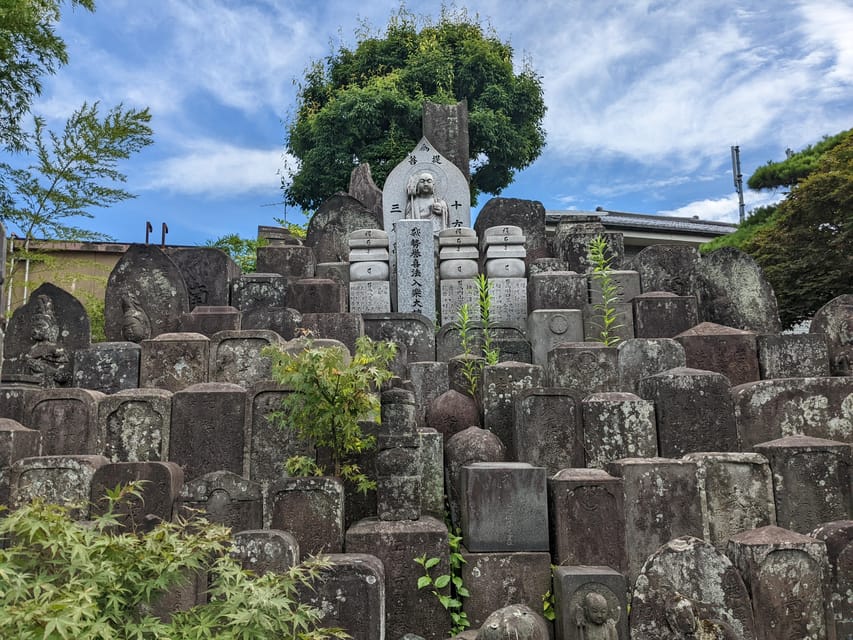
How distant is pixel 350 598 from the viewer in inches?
153

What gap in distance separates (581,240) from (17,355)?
698cm

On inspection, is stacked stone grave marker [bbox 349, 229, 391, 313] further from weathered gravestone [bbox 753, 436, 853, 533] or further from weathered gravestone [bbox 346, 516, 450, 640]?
weathered gravestone [bbox 753, 436, 853, 533]

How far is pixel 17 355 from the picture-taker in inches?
283

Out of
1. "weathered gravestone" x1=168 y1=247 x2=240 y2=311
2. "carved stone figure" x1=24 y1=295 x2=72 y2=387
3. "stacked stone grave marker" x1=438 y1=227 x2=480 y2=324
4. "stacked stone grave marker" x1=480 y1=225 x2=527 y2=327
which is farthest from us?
"stacked stone grave marker" x1=438 y1=227 x2=480 y2=324

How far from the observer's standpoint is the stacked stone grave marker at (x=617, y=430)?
5.46 m

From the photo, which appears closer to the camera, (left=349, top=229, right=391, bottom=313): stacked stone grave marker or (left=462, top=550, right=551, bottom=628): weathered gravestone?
(left=462, top=550, right=551, bottom=628): weathered gravestone

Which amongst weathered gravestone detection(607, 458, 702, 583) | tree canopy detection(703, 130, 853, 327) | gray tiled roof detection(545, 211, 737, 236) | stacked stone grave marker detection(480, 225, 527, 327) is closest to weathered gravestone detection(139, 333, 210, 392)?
stacked stone grave marker detection(480, 225, 527, 327)

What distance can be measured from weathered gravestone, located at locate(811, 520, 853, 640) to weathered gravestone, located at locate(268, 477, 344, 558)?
10.0 ft

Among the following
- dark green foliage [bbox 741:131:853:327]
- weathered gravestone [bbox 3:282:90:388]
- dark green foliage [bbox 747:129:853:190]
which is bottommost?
weathered gravestone [bbox 3:282:90:388]

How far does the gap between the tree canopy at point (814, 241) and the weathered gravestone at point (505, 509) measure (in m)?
10.2

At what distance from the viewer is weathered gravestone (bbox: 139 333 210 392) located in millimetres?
6727

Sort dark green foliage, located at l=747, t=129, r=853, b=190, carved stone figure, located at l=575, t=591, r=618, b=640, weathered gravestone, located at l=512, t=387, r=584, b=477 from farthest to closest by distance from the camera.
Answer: dark green foliage, located at l=747, t=129, r=853, b=190 → weathered gravestone, located at l=512, t=387, r=584, b=477 → carved stone figure, located at l=575, t=591, r=618, b=640

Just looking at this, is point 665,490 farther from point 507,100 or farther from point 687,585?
point 507,100

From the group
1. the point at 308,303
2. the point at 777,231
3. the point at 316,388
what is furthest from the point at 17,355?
the point at 777,231
